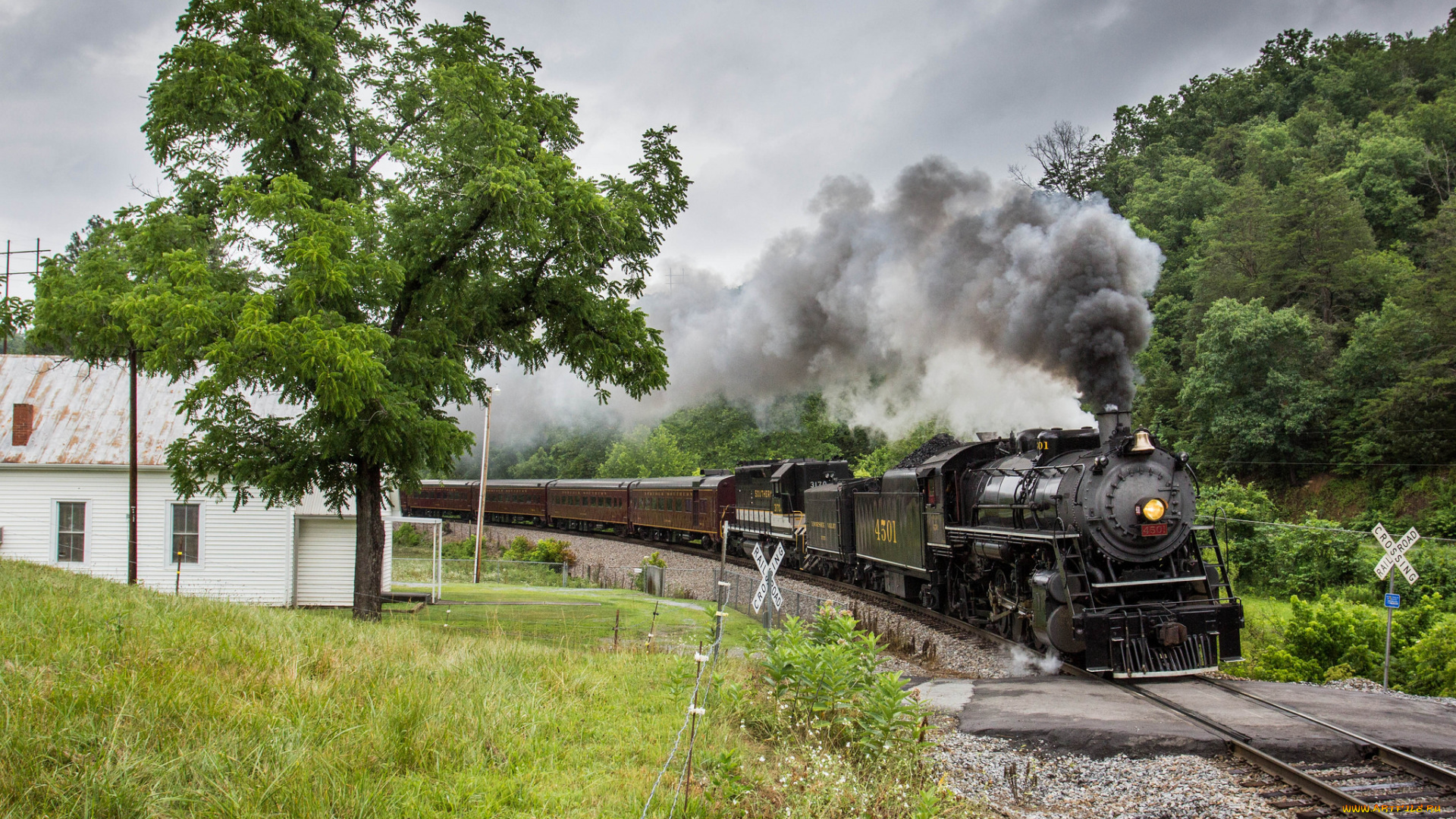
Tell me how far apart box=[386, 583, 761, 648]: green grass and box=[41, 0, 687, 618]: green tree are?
240 cm

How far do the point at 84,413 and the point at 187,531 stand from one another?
4.21m

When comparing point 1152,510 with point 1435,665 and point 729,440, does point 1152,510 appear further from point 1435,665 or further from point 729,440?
point 729,440

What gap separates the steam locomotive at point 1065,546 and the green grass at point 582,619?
2.05 meters

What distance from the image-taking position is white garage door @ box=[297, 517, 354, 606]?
19516 mm

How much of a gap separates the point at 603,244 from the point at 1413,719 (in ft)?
34.4

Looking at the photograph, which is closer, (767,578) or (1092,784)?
(1092,784)

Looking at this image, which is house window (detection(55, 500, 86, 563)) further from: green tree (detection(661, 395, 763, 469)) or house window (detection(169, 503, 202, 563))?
green tree (detection(661, 395, 763, 469))

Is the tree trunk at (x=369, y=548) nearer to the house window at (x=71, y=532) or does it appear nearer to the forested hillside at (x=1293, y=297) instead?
the house window at (x=71, y=532)

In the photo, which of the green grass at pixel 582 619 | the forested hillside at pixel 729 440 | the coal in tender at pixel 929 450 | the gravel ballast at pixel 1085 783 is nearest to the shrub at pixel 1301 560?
the coal in tender at pixel 929 450

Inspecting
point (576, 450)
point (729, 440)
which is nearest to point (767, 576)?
point (729, 440)

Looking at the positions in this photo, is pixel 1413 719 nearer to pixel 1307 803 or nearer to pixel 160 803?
pixel 1307 803

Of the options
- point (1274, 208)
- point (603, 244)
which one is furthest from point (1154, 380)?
point (603, 244)

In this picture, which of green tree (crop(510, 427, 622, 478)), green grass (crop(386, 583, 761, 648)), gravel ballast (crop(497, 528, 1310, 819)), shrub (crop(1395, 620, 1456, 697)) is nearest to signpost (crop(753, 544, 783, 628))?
green grass (crop(386, 583, 761, 648))

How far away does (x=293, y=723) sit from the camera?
5.28 meters
